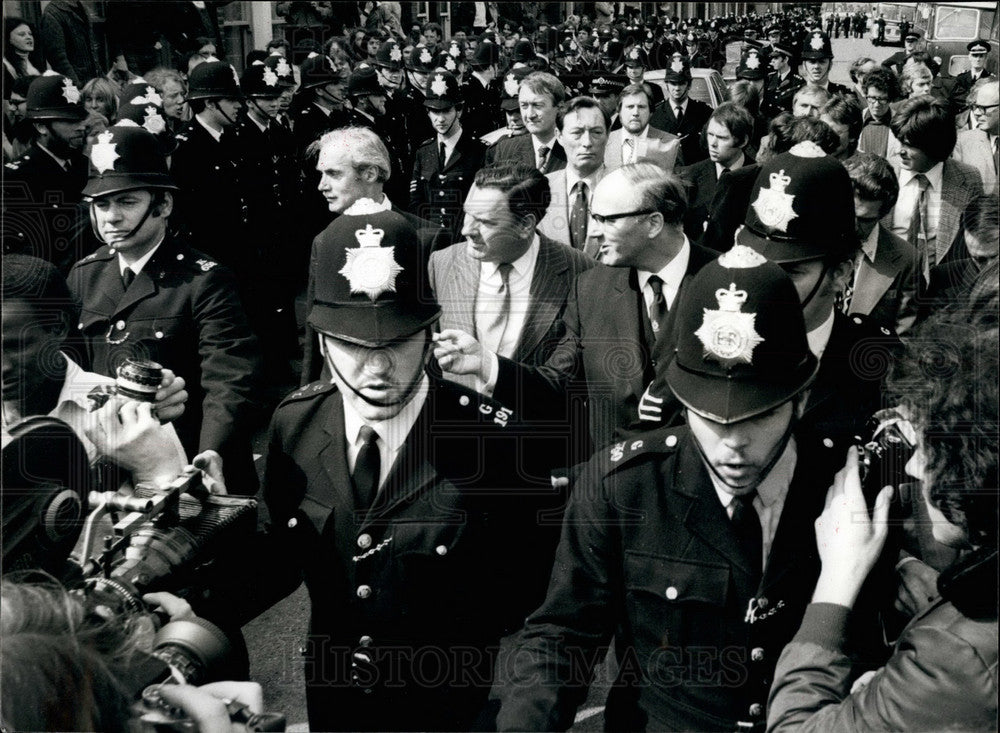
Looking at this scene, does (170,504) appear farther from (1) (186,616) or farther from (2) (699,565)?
(2) (699,565)

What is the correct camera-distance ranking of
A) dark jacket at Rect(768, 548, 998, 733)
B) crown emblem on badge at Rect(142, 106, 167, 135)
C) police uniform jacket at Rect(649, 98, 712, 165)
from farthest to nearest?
police uniform jacket at Rect(649, 98, 712, 165) < crown emblem on badge at Rect(142, 106, 167, 135) < dark jacket at Rect(768, 548, 998, 733)

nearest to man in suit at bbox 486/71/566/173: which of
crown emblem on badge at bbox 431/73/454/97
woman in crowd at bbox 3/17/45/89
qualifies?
crown emblem on badge at bbox 431/73/454/97

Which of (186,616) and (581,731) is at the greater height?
(186,616)

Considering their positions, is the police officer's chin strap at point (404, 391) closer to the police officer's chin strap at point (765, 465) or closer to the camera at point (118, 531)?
the camera at point (118, 531)

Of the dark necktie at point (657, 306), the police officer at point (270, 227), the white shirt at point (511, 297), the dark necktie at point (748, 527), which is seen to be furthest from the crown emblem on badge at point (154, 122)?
the dark necktie at point (748, 527)

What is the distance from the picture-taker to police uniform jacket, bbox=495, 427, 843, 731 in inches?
105

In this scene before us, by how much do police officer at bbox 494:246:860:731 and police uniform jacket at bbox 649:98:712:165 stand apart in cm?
97

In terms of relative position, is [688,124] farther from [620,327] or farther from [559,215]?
[620,327]

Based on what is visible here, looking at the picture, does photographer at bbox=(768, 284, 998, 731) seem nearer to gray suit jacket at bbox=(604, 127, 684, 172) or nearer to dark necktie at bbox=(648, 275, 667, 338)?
dark necktie at bbox=(648, 275, 667, 338)

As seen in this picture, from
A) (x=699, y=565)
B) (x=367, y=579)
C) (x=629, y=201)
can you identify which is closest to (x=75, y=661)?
(x=367, y=579)

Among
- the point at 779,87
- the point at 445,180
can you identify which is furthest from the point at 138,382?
the point at 779,87

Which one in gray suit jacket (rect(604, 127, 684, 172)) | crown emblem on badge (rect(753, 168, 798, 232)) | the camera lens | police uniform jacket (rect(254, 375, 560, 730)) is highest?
gray suit jacket (rect(604, 127, 684, 172))

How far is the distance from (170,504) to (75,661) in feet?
3.57

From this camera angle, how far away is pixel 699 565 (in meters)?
2.70
